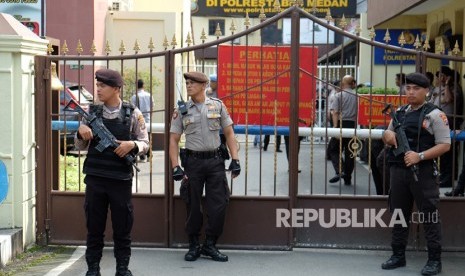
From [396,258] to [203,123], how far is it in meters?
2.18

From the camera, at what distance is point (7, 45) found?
688 cm

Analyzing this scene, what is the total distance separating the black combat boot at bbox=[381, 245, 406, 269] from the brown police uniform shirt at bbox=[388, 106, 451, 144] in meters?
1.06

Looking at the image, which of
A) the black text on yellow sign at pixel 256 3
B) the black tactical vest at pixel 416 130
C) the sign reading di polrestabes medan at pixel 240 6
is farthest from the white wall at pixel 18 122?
the black text on yellow sign at pixel 256 3

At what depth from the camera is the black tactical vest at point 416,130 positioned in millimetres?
6453

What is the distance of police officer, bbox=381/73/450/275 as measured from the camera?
6406mm

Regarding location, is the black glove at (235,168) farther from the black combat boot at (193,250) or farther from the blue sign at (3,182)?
the blue sign at (3,182)

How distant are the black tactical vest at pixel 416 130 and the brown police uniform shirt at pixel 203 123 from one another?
1642mm

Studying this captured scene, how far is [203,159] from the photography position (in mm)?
6816

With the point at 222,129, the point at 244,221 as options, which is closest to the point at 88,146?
the point at 222,129

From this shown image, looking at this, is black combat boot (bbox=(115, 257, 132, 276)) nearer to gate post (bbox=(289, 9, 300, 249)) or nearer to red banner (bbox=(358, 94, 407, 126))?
gate post (bbox=(289, 9, 300, 249))

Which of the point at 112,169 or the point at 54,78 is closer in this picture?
the point at 112,169

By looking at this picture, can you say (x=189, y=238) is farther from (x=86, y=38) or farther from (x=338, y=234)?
(x=86, y=38)

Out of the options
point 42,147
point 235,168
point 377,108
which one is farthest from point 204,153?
point 377,108

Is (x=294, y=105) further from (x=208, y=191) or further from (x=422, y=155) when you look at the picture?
(x=422, y=155)
